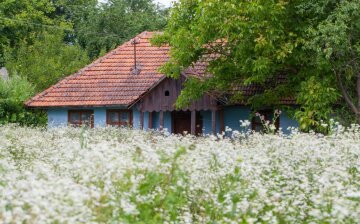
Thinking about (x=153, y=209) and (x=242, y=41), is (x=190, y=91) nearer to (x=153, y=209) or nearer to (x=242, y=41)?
(x=242, y=41)

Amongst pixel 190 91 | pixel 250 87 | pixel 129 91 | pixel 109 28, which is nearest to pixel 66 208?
pixel 190 91

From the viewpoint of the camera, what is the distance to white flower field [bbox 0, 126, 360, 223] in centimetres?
557

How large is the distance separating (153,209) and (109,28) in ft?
132

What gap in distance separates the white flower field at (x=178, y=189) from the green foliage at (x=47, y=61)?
30.9 m

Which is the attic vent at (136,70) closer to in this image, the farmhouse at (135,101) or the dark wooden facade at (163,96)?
the farmhouse at (135,101)

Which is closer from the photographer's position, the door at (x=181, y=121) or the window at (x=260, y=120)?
the window at (x=260, y=120)

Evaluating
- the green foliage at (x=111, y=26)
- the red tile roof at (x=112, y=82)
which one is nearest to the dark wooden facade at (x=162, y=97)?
the red tile roof at (x=112, y=82)

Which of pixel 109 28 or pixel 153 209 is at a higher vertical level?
pixel 109 28

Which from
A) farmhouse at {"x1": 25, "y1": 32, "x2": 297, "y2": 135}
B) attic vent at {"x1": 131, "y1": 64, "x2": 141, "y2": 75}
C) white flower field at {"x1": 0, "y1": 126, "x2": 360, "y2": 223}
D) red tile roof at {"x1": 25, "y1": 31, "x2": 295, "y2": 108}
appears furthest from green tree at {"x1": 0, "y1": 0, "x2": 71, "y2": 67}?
white flower field at {"x1": 0, "y1": 126, "x2": 360, "y2": 223}

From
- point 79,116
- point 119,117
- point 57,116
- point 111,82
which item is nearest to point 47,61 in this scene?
point 57,116

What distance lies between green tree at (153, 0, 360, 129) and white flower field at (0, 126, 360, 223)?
12598mm

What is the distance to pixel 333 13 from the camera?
830 inches

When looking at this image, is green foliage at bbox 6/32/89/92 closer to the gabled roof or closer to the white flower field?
the gabled roof

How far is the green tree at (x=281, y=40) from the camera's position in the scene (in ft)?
69.4
